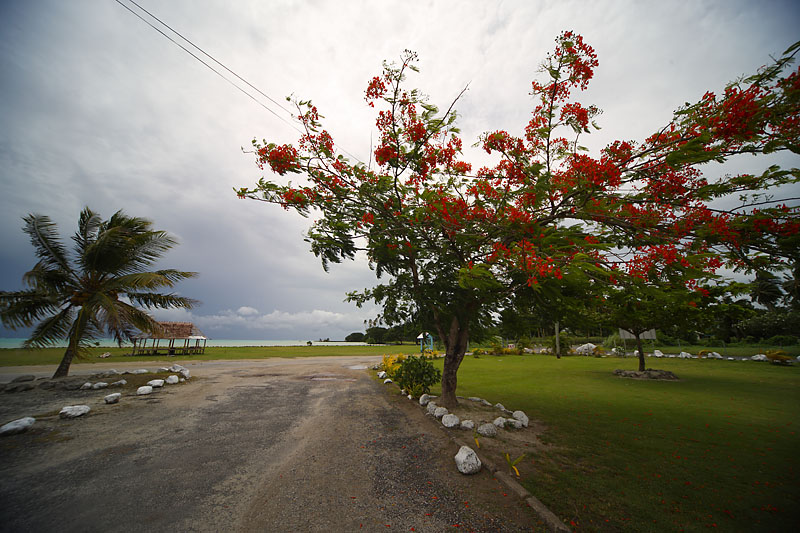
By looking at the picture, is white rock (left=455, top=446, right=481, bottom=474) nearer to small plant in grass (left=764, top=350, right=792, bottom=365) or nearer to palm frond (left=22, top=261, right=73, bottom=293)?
palm frond (left=22, top=261, right=73, bottom=293)

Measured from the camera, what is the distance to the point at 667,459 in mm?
4875

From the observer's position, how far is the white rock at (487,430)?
5896 mm

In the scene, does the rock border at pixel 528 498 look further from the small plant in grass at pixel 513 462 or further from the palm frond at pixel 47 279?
the palm frond at pixel 47 279

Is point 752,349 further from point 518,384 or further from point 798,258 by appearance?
point 798,258

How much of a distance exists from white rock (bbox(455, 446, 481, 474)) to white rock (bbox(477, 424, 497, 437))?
4.65ft

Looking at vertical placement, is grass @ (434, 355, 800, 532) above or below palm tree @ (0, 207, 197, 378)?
below

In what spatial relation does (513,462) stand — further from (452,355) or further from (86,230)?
(86,230)

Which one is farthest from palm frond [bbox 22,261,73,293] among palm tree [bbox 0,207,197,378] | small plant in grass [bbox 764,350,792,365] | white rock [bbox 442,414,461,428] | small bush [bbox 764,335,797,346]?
small bush [bbox 764,335,797,346]

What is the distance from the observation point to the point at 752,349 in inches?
982

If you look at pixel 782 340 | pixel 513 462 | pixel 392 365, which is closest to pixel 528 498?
pixel 513 462

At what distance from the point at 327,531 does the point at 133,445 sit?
4.55 m

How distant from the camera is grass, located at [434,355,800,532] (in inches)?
132

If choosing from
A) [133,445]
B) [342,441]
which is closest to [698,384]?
[342,441]

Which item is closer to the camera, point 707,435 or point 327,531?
point 327,531
